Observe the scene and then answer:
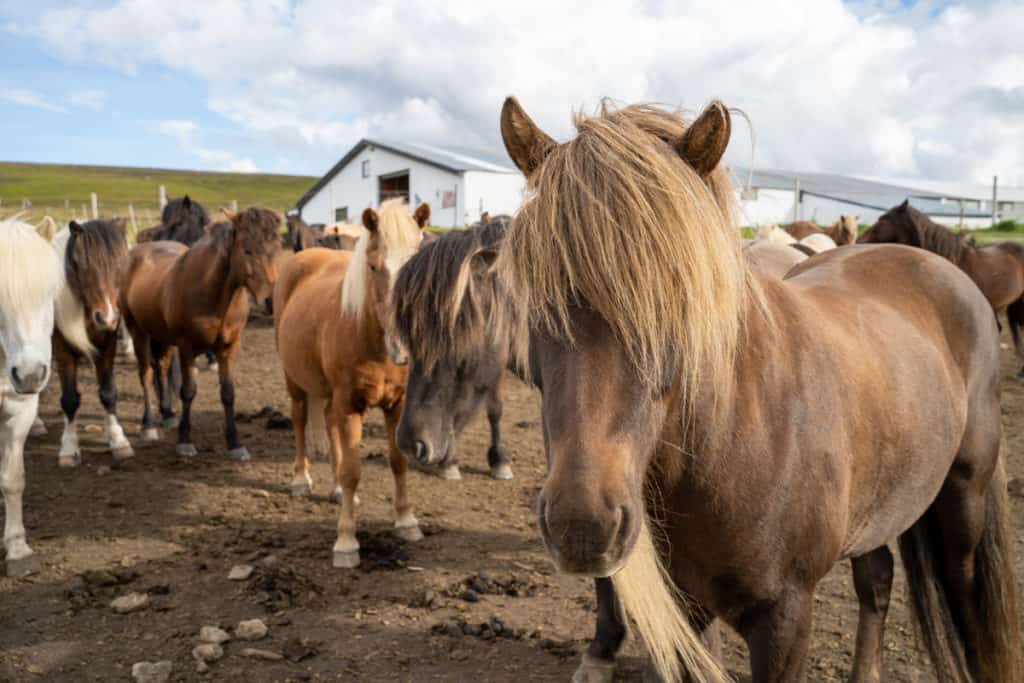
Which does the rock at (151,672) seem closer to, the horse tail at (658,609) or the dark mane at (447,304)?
the dark mane at (447,304)

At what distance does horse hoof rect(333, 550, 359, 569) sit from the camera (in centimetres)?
422

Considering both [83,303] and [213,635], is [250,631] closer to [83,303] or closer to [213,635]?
[213,635]

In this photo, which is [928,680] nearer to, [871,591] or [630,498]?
[871,591]

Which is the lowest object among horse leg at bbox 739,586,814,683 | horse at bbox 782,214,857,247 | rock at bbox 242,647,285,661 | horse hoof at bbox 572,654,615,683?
rock at bbox 242,647,285,661

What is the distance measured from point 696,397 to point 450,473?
178 inches

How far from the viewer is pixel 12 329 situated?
3969 millimetres

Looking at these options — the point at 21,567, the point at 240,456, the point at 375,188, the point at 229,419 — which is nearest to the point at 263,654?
the point at 21,567

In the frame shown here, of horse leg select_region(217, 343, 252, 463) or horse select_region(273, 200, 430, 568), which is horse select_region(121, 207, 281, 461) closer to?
horse leg select_region(217, 343, 252, 463)

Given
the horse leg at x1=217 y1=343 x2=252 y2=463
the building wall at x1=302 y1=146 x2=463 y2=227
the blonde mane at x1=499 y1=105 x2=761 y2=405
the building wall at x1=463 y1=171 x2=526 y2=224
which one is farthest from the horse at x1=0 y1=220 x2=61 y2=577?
the building wall at x1=463 y1=171 x2=526 y2=224

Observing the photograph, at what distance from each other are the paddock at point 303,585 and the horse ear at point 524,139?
2.39m

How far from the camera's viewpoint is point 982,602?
264 centimetres

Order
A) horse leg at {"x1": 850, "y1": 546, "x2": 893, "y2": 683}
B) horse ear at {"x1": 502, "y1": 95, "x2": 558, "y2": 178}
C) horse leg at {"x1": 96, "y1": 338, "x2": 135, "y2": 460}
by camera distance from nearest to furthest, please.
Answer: horse ear at {"x1": 502, "y1": 95, "x2": 558, "y2": 178}, horse leg at {"x1": 850, "y1": 546, "x2": 893, "y2": 683}, horse leg at {"x1": 96, "y1": 338, "x2": 135, "y2": 460}

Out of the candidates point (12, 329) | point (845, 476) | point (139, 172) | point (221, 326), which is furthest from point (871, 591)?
point (139, 172)

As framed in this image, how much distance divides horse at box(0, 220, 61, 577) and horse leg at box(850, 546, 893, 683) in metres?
4.36
